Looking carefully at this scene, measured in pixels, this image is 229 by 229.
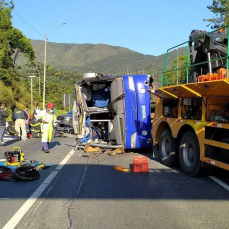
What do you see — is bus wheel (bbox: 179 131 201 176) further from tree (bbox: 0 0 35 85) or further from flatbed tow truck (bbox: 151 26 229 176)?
tree (bbox: 0 0 35 85)

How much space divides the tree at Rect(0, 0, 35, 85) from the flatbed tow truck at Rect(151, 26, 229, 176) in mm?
37848

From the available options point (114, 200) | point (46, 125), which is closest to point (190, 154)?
point (114, 200)

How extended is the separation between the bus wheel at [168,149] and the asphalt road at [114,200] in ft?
1.18

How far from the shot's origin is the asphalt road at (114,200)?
488 cm

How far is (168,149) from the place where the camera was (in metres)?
9.41

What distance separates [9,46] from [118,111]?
40.7 meters

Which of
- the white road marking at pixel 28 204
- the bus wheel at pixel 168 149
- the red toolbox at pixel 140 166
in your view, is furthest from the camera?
the bus wheel at pixel 168 149

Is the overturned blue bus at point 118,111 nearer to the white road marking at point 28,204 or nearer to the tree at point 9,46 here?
the white road marking at point 28,204

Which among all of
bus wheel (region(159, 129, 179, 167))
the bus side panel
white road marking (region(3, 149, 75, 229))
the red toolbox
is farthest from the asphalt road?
the bus side panel

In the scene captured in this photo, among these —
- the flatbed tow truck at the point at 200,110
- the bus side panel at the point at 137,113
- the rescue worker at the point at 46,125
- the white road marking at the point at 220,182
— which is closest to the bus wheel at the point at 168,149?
the flatbed tow truck at the point at 200,110

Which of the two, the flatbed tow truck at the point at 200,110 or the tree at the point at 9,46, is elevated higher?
the tree at the point at 9,46

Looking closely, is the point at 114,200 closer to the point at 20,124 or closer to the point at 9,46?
the point at 20,124

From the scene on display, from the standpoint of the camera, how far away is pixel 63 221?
4.89 meters

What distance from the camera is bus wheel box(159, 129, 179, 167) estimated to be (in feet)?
29.2
